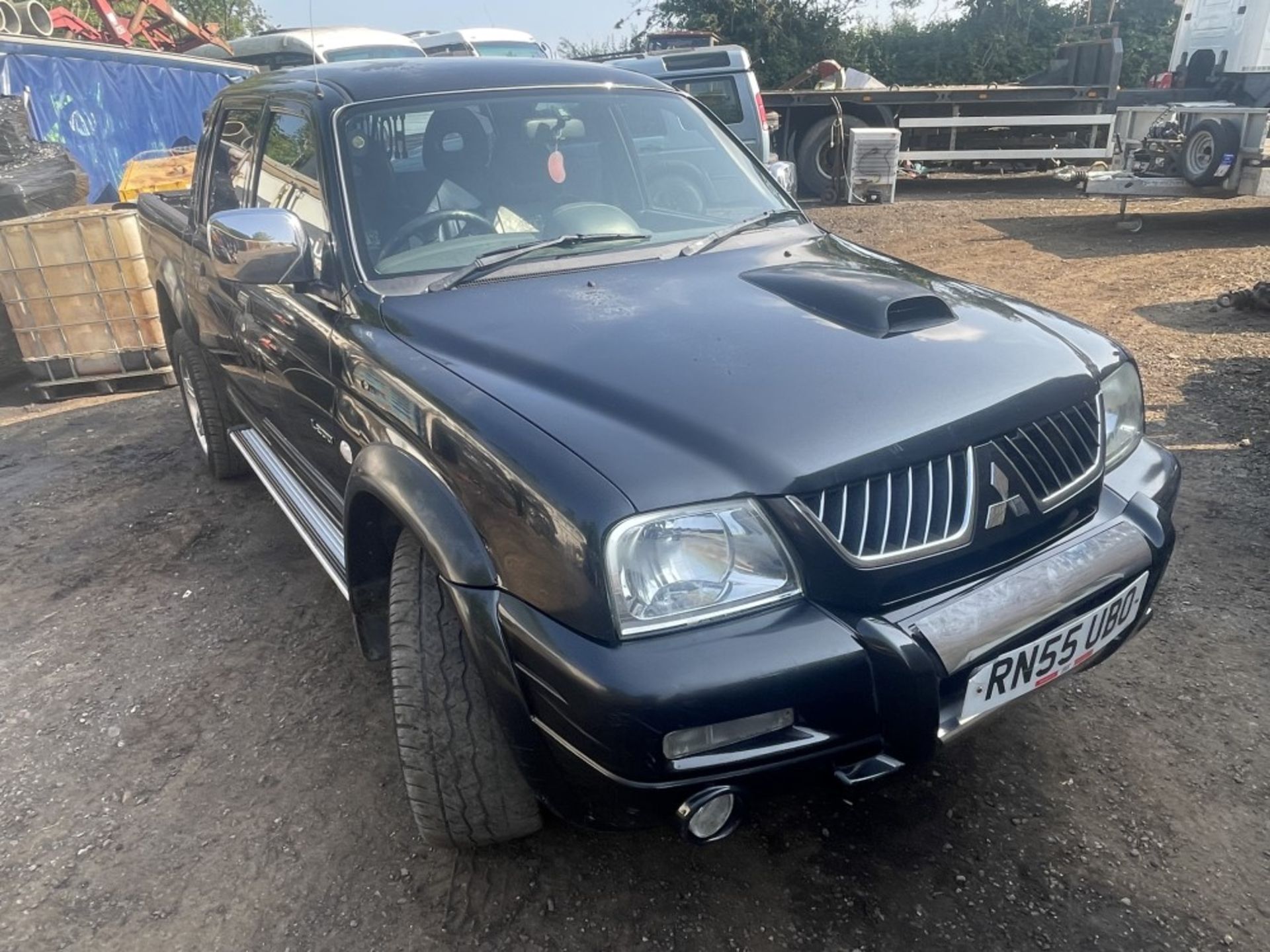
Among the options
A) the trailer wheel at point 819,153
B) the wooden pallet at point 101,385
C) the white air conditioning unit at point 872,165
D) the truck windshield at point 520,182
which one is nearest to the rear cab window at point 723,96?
the white air conditioning unit at point 872,165

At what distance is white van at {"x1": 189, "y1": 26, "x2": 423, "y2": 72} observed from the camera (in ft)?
40.8

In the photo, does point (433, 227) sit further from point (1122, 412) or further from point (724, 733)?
point (1122, 412)

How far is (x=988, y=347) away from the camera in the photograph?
7.16ft

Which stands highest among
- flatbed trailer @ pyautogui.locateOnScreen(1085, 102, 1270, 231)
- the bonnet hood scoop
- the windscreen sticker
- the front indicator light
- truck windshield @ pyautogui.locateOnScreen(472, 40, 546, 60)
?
truck windshield @ pyautogui.locateOnScreen(472, 40, 546, 60)

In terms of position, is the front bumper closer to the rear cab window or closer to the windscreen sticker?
the windscreen sticker

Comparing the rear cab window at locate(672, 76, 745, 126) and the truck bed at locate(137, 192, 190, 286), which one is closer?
the truck bed at locate(137, 192, 190, 286)

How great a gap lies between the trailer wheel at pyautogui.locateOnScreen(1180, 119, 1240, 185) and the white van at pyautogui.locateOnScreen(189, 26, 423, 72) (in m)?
9.14

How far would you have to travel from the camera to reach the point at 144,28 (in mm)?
15945

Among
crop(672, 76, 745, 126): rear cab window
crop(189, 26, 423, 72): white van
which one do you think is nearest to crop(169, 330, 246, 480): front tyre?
crop(672, 76, 745, 126): rear cab window

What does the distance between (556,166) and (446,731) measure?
69.4 inches

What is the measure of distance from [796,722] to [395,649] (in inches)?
36.0

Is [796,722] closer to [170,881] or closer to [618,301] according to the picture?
[618,301]

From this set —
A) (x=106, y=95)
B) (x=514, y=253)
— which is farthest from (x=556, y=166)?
(x=106, y=95)

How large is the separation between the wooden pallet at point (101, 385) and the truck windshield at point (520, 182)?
4080 mm
